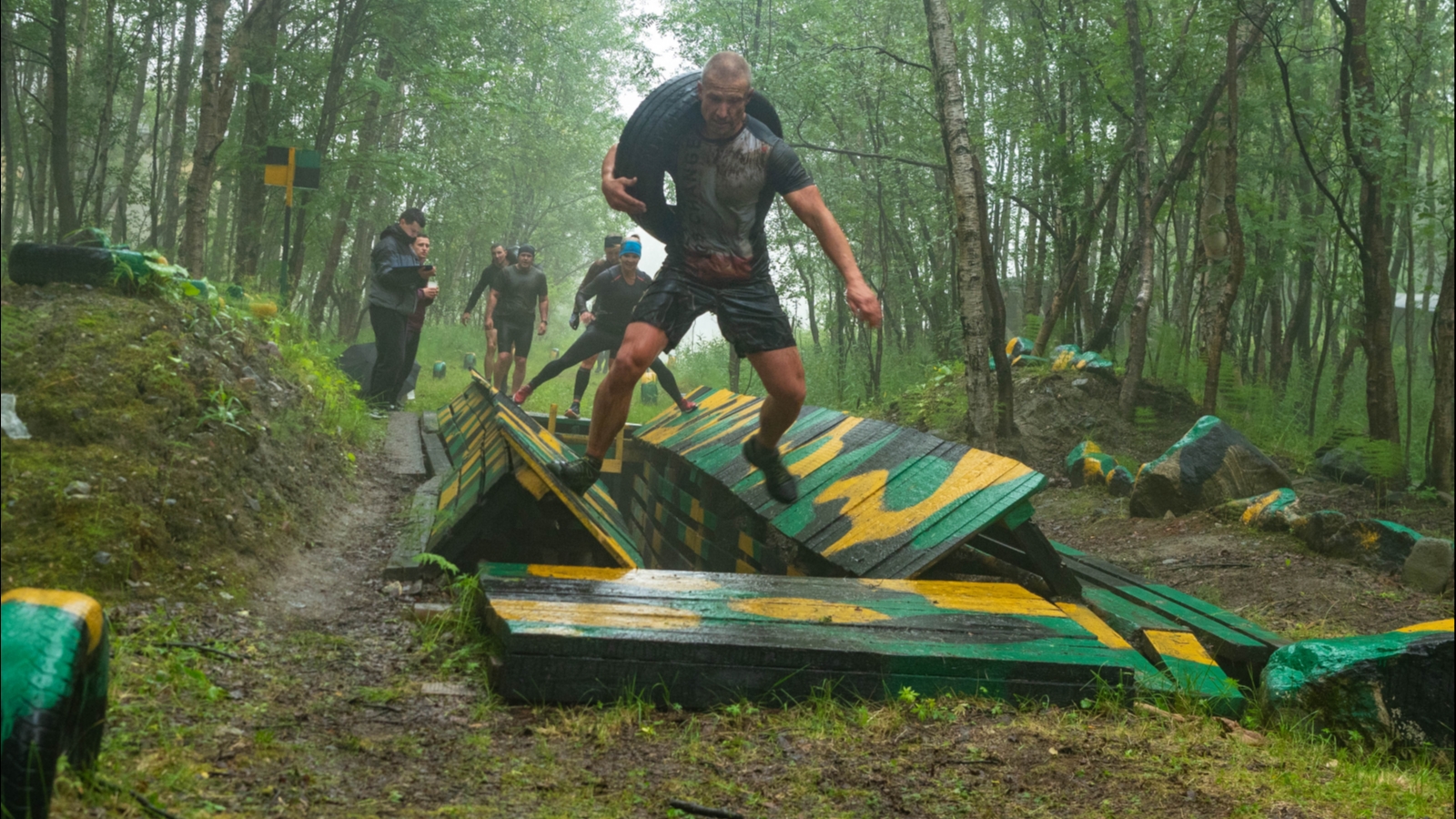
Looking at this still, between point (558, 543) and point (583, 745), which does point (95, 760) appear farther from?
point (558, 543)

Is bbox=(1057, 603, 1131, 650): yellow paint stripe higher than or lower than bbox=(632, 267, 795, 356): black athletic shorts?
lower

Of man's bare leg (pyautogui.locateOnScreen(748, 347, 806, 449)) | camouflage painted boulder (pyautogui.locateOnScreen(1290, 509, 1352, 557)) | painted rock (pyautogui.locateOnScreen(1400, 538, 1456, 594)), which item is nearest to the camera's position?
man's bare leg (pyautogui.locateOnScreen(748, 347, 806, 449))

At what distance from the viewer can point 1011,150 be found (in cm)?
1634

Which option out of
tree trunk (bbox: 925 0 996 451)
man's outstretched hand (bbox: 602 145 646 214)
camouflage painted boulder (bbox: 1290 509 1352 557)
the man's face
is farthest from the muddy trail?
tree trunk (bbox: 925 0 996 451)

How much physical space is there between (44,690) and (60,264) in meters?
3.03

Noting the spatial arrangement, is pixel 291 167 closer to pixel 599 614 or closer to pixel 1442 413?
pixel 599 614

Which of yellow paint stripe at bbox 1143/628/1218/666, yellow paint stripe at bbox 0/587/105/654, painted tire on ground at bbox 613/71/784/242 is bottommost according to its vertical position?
yellow paint stripe at bbox 1143/628/1218/666

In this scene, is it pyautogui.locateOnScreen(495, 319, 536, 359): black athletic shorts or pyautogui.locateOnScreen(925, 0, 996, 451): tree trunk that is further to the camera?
pyautogui.locateOnScreen(495, 319, 536, 359): black athletic shorts

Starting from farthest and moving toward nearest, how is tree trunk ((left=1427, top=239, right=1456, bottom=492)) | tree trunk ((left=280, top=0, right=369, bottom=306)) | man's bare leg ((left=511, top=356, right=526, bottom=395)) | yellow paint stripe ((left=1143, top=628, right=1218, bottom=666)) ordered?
tree trunk ((left=280, top=0, right=369, bottom=306)) < man's bare leg ((left=511, top=356, right=526, bottom=395)) < yellow paint stripe ((left=1143, top=628, right=1218, bottom=666)) < tree trunk ((left=1427, top=239, right=1456, bottom=492))

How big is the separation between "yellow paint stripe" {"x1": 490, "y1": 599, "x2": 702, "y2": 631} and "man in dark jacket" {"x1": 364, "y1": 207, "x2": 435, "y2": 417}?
22.2ft

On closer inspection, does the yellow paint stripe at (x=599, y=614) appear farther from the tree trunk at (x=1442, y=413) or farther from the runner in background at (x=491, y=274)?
the runner in background at (x=491, y=274)

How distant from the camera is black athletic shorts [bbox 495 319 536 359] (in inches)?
456

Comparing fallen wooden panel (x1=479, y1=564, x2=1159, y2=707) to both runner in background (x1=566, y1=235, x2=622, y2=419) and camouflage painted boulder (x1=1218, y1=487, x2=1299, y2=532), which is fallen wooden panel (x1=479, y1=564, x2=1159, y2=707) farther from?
runner in background (x1=566, y1=235, x2=622, y2=419)

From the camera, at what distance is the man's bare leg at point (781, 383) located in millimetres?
4586
